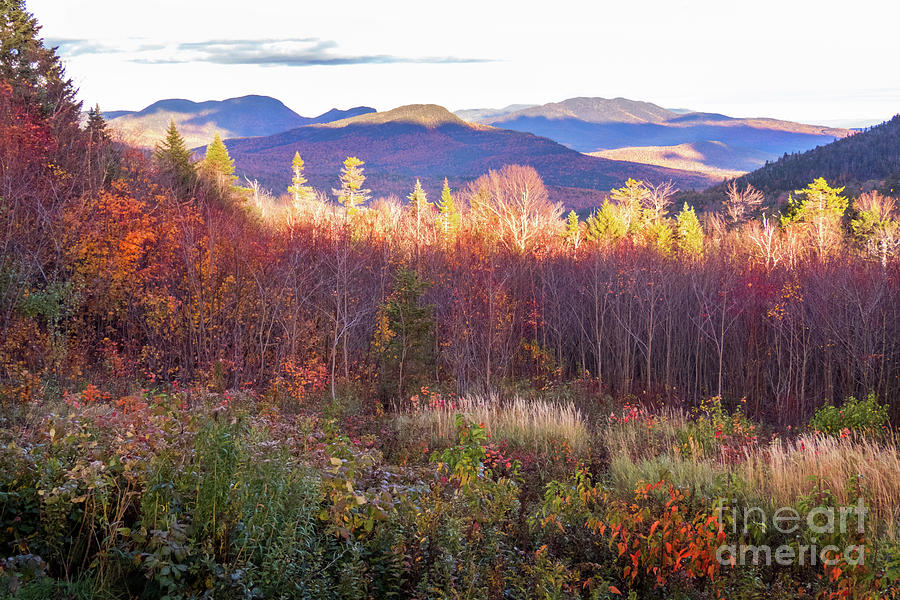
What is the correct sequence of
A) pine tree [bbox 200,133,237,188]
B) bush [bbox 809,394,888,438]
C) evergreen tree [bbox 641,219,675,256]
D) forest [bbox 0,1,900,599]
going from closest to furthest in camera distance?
forest [bbox 0,1,900,599], bush [bbox 809,394,888,438], pine tree [bbox 200,133,237,188], evergreen tree [bbox 641,219,675,256]

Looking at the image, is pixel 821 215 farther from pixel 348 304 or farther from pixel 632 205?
pixel 348 304

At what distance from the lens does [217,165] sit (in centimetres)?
5372

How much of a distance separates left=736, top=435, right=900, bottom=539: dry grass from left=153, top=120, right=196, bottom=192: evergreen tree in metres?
34.1

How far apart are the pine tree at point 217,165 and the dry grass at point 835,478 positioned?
44.5m

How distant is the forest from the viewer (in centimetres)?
431

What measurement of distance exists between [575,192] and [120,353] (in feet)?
497

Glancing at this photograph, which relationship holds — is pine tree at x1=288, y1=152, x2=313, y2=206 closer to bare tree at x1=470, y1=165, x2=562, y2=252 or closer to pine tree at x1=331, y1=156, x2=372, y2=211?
pine tree at x1=331, y1=156, x2=372, y2=211

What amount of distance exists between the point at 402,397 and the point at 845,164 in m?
110

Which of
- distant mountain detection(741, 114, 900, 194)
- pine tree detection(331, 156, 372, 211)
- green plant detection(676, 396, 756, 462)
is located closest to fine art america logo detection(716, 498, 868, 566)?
green plant detection(676, 396, 756, 462)

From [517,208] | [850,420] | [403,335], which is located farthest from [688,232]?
[850,420]

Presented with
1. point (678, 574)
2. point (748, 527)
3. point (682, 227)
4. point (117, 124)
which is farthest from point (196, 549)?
point (682, 227)

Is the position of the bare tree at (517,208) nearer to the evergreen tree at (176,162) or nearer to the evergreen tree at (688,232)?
the evergreen tree at (688,232)

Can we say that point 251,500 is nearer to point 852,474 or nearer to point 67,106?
point 852,474

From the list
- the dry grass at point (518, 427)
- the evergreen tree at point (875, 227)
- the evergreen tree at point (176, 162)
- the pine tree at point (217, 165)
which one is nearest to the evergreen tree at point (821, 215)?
the evergreen tree at point (875, 227)
